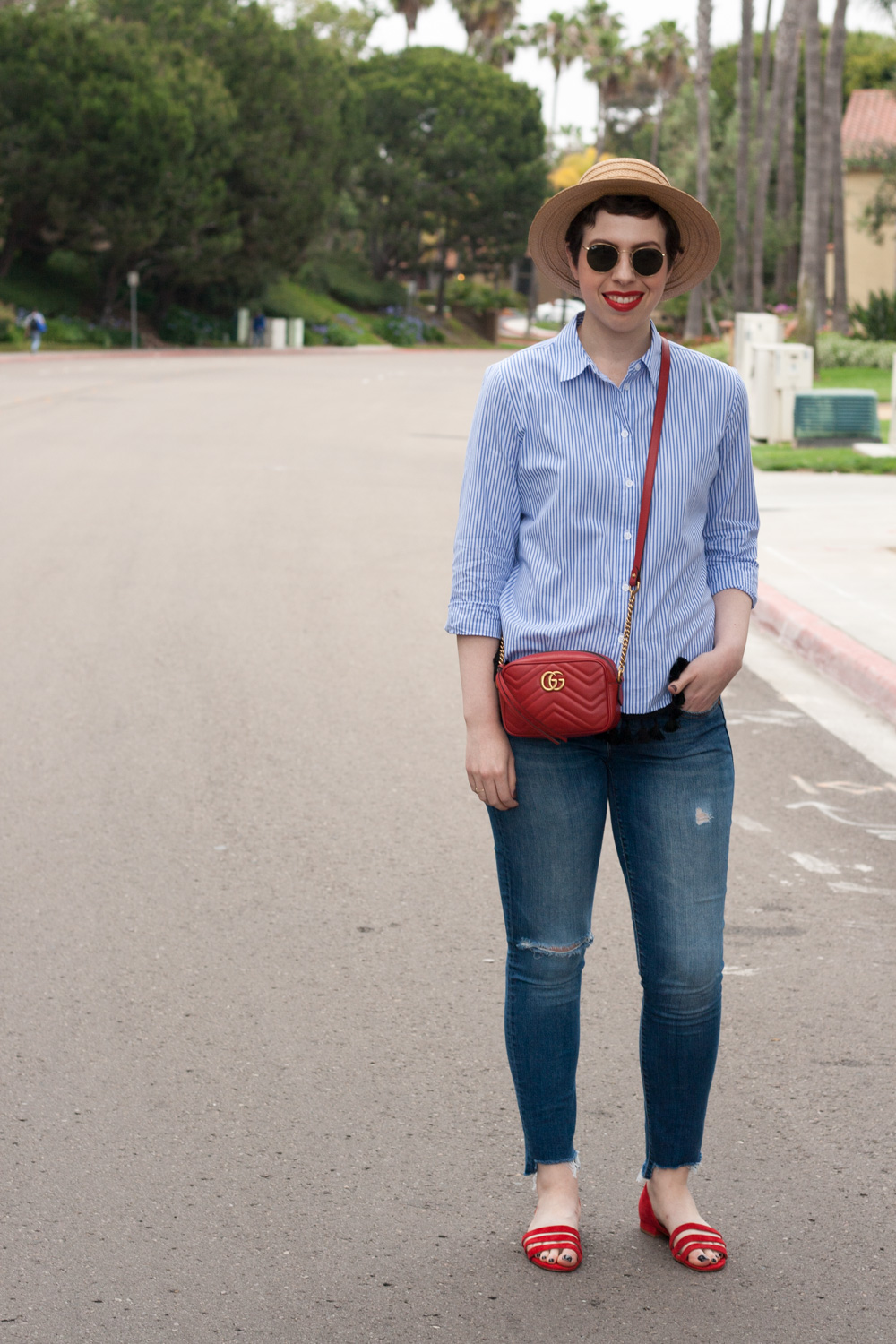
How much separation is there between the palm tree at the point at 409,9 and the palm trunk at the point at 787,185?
152ft

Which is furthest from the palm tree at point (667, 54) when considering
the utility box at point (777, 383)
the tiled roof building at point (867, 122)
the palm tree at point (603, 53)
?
the utility box at point (777, 383)

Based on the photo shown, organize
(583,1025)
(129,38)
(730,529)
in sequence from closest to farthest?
1. (730,529)
2. (583,1025)
3. (129,38)

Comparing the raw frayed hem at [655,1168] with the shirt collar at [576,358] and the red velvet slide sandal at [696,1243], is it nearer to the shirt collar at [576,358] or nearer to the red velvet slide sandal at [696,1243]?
the red velvet slide sandal at [696,1243]

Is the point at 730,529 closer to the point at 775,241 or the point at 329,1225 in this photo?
the point at 329,1225

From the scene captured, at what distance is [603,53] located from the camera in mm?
81188

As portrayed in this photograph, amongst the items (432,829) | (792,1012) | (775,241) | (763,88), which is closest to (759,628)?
(432,829)

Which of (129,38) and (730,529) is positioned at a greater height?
(129,38)

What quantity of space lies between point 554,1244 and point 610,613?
1214 millimetres

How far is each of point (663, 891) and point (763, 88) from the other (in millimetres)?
48795

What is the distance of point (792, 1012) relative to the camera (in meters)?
4.29

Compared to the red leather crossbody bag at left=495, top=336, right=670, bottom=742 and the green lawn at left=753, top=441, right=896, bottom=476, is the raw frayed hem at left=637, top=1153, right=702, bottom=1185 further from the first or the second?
the green lawn at left=753, top=441, right=896, bottom=476

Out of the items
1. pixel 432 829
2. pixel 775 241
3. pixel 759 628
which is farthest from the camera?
pixel 775 241

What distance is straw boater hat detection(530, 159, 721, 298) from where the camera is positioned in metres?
2.93

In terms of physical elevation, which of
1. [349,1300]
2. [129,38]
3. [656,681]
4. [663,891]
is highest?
[129,38]
